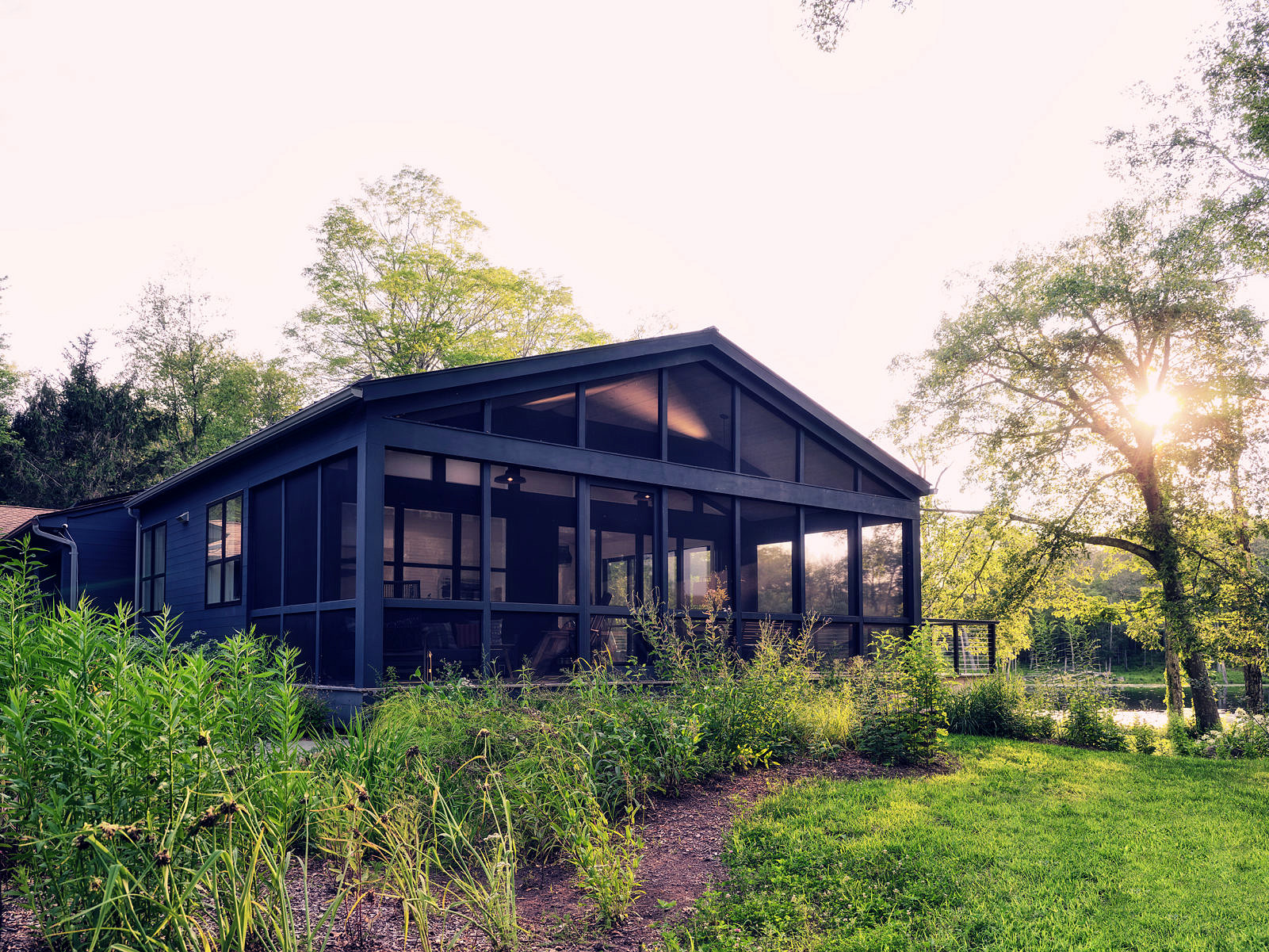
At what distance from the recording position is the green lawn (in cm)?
331

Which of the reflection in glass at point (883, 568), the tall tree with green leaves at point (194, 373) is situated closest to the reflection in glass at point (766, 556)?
the reflection in glass at point (883, 568)

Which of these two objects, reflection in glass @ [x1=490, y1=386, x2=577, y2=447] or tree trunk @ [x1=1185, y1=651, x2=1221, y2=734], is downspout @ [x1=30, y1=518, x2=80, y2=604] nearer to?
reflection in glass @ [x1=490, y1=386, x2=577, y2=447]

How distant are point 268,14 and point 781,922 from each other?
28.7ft

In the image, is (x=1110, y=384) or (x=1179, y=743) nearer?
(x=1179, y=743)

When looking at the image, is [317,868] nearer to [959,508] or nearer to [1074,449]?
[1074,449]

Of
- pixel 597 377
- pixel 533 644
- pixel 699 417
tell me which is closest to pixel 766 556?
pixel 699 417

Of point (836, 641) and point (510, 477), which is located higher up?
point (510, 477)

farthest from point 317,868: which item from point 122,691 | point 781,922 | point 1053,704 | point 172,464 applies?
point 172,464

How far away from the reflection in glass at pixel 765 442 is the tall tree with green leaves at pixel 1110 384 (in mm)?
5252

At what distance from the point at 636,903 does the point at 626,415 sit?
6744 millimetres

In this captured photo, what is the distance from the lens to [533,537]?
888 centimetres

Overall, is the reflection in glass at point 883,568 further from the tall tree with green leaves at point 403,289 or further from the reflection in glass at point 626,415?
the tall tree with green leaves at point 403,289

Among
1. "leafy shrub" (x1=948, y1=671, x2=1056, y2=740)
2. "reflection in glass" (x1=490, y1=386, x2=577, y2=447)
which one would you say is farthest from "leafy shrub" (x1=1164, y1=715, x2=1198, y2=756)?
"reflection in glass" (x1=490, y1=386, x2=577, y2=447)

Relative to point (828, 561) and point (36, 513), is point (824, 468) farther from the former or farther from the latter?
point (36, 513)
